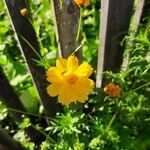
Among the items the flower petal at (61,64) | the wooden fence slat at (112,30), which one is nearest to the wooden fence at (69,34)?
the wooden fence slat at (112,30)

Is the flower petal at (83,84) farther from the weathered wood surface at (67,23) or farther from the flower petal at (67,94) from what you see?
the weathered wood surface at (67,23)

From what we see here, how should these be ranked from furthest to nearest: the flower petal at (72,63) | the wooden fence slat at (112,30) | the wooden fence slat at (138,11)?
the wooden fence slat at (138,11) → the wooden fence slat at (112,30) → the flower petal at (72,63)

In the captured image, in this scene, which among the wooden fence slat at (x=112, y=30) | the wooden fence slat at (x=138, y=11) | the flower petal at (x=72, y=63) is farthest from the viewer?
the wooden fence slat at (x=138, y=11)

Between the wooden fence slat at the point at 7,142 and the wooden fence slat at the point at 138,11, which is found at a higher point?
the wooden fence slat at the point at 138,11

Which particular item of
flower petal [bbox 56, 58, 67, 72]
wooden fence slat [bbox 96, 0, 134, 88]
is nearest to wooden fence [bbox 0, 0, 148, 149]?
wooden fence slat [bbox 96, 0, 134, 88]

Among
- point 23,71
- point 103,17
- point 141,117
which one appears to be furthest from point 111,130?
point 23,71

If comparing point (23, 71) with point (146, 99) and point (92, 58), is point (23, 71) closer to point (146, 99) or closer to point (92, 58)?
point (92, 58)

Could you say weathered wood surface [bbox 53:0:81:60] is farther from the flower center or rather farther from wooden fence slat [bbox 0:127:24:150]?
wooden fence slat [bbox 0:127:24:150]
